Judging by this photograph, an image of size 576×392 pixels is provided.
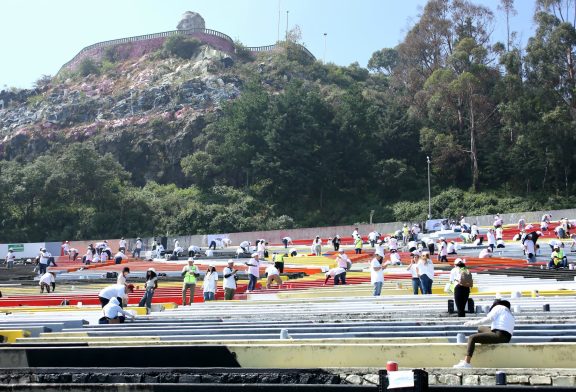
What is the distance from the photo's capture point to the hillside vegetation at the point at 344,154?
219ft

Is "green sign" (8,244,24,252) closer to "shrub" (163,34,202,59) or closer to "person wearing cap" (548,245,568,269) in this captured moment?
"person wearing cap" (548,245,568,269)

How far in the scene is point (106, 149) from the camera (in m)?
85.6

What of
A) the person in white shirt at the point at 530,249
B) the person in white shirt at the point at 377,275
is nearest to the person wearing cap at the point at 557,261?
the person in white shirt at the point at 530,249

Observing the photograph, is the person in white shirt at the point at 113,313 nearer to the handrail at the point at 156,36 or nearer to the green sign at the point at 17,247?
the green sign at the point at 17,247

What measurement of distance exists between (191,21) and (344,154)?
170ft

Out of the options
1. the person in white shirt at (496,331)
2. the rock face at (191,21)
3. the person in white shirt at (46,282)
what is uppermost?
the rock face at (191,21)

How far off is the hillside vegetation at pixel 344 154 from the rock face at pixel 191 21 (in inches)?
1268

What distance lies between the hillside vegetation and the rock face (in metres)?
32.2

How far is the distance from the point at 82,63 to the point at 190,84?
24.1m

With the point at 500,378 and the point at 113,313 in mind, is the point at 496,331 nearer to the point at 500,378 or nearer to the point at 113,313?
the point at 500,378

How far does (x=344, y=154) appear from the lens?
7338 centimetres

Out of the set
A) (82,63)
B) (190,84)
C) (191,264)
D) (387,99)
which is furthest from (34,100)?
(191,264)

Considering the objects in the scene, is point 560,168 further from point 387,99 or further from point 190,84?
point 190,84

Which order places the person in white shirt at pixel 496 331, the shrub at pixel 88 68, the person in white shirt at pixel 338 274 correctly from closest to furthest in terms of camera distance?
the person in white shirt at pixel 496 331 < the person in white shirt at pixel 338 274 < the shrub at pixel 88 68
